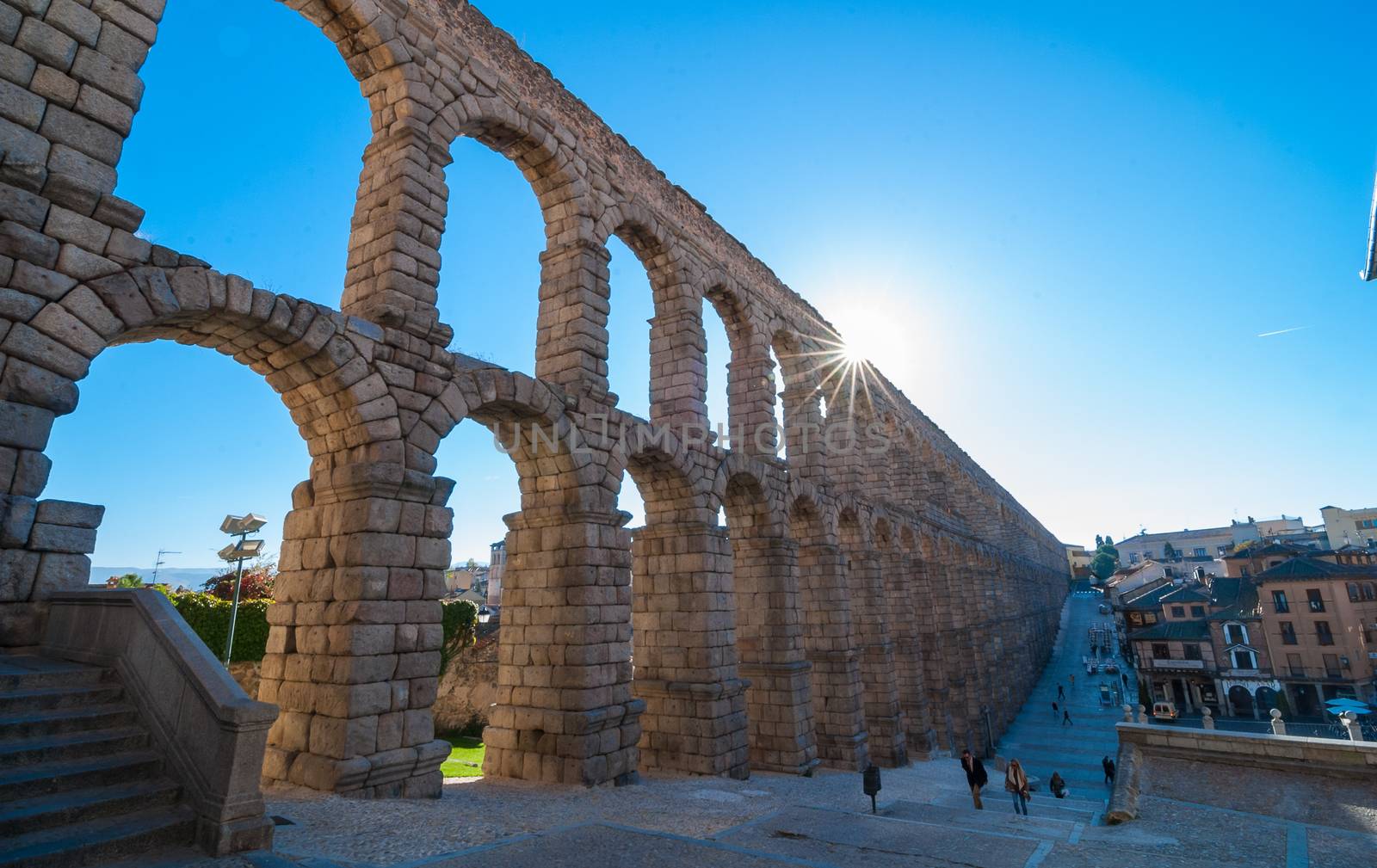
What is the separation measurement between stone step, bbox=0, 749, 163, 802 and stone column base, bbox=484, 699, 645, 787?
225 inches

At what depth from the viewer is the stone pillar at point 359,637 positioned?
23.6 feet

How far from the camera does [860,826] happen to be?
8289 millimetres

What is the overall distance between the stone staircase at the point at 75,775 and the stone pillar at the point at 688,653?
805cm

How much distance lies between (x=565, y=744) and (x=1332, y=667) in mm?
45218

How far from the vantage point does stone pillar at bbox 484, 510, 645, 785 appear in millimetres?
9797

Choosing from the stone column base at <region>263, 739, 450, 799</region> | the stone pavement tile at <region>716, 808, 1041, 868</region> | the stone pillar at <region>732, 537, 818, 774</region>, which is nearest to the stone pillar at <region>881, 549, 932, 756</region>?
the stone pillar at <region>732, 537, 818, 774</region>

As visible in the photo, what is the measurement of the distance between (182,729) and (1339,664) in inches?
1966

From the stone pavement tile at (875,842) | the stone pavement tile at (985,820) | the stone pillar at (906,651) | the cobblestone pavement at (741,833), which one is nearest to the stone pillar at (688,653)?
the cobblestone pavement at (741,833)

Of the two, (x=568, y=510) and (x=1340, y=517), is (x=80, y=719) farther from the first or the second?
(x=1340, y=517)

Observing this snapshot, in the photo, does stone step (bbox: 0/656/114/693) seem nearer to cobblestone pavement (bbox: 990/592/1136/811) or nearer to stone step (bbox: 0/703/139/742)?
stone step (bbox: 0/703/139/742)

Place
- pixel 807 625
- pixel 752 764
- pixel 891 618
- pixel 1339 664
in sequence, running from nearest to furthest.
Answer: pixel 752 764
pixel 807 625
pixel 891 618
pixel 1339 664

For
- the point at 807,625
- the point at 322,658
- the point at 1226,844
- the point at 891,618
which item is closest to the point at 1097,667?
the point at 891,618

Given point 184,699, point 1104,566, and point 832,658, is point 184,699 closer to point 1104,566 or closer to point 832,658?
point 832,658

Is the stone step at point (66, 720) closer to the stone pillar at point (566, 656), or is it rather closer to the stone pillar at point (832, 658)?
the stone pillar at point (566, 656)
